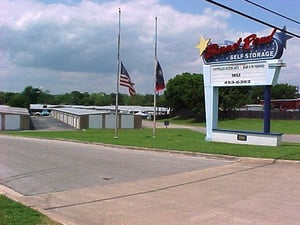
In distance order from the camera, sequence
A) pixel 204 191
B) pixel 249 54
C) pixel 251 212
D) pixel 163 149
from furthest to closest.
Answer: pixel 249 54, pixel 163 149, pixel 204 191, pixel 251 212

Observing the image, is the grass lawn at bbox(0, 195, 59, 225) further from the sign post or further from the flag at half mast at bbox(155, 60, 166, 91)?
the flag at half mast at bbox(155, 60, 166, 91)

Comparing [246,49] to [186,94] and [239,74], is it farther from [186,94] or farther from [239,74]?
[186,94]

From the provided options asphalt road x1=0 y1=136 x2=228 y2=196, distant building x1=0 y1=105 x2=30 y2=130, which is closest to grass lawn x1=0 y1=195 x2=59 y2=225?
asphalt road x1=0 y1=136 x2=228 y2=196

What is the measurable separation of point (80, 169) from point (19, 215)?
7378 millimetres

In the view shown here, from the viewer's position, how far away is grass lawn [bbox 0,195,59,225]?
22.8 ft

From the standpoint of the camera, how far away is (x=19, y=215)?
7508 millimetres

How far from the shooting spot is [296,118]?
7781 cm

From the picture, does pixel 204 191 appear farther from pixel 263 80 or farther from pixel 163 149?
pixel 263 80

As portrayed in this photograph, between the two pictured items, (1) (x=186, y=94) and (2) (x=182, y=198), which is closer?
(2) (x=182, y=198)

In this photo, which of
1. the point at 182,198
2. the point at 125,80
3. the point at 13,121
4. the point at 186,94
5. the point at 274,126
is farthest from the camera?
the point at 186,94

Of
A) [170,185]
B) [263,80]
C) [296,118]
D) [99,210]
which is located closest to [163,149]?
[263,80]

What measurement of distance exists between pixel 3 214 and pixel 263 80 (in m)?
17.4

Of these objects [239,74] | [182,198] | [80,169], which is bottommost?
[80,169]

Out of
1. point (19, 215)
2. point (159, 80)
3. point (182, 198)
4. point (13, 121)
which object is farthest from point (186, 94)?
point (19, 215)
